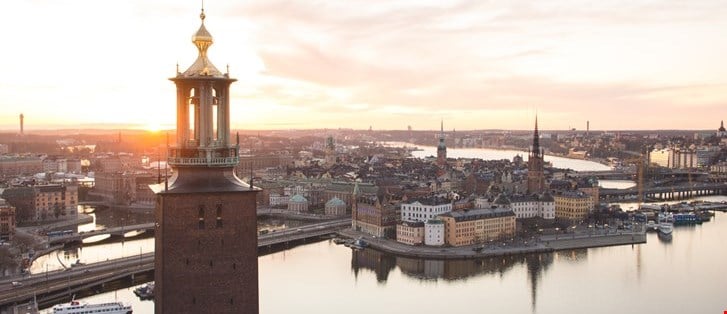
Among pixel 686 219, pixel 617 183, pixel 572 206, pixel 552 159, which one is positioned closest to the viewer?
pixel 572 206

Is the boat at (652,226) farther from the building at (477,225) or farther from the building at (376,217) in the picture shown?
the building at (376,217)

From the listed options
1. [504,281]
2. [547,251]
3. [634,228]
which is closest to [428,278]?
[504,281]

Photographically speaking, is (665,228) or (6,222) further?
(665,228)

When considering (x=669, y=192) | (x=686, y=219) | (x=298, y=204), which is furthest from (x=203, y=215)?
(x=669, y=192)

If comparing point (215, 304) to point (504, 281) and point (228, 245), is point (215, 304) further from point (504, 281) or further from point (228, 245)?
point (504, 281)

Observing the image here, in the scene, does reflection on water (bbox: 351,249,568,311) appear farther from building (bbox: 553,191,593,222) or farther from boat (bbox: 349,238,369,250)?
building (bbox: 553,191,593,222)

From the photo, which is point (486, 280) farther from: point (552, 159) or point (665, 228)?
point (552, 159)
